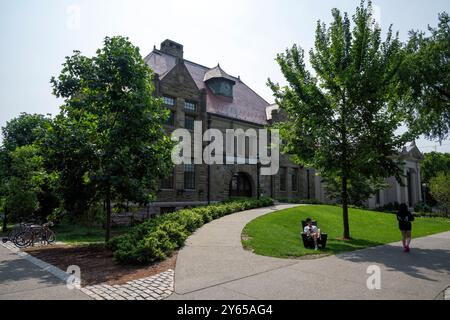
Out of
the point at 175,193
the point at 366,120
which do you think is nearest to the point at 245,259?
the point at 366,120

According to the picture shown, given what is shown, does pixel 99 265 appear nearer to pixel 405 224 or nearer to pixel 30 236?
pixel 30 236

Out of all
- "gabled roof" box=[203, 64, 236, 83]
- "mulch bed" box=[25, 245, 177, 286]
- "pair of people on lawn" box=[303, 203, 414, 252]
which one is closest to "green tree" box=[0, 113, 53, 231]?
"mulch bed" box=[25, 245, 177, 286]

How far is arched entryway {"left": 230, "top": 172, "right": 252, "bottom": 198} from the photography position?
99.6 ft

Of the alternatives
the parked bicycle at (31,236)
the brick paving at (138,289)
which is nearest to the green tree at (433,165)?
the parked bicycle at (31,236)

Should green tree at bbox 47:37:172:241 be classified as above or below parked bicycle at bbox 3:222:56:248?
above

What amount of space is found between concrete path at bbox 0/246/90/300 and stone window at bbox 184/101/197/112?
1932cm

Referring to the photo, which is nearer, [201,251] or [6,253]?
[201,251]

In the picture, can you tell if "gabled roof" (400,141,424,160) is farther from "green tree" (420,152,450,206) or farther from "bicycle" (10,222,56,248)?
"bicycle" (10,222,56,248)

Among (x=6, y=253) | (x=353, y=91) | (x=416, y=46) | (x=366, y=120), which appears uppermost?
(x=416, y=46)

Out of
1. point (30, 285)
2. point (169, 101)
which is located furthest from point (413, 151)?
point (30, 285)

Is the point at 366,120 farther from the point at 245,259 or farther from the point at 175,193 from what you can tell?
the point at 175,193

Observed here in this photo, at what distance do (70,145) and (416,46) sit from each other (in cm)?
1955

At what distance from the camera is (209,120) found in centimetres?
2811

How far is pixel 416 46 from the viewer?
18.0 metres
